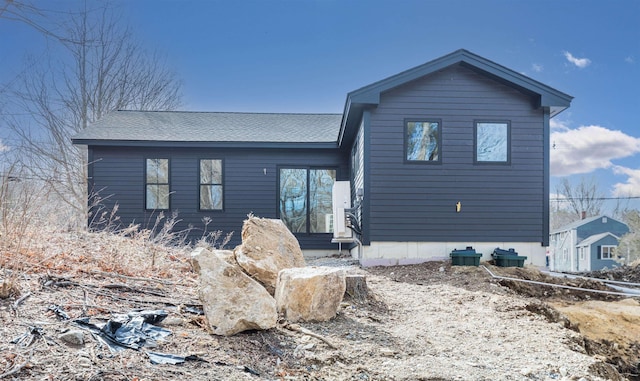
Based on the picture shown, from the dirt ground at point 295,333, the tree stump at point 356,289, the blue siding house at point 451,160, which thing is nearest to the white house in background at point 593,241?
the blue siding house at point 451,160

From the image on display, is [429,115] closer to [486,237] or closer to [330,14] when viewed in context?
A: [486,237]

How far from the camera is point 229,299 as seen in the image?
3.74 meters

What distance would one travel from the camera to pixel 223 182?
1177 centimetres

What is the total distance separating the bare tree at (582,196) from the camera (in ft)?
98.1


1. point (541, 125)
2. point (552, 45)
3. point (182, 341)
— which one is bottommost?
point (182, 341)

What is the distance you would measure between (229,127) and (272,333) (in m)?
9.67

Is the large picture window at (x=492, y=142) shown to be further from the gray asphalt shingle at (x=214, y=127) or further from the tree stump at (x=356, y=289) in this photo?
the tree stump at (x=356, y=289)

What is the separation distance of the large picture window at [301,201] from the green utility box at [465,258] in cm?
399

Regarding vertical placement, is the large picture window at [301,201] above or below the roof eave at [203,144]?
below

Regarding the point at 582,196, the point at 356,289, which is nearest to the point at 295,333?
the point at 356,289

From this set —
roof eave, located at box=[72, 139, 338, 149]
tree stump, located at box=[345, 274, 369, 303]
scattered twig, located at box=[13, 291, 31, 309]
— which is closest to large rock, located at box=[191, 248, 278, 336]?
scattered twig, located at box=[13, 291, 31, 309]

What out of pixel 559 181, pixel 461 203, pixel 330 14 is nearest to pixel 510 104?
pixel 461 203

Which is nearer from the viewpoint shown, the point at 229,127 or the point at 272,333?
the point at 272,333

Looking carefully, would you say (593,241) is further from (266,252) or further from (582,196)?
(266,252)
